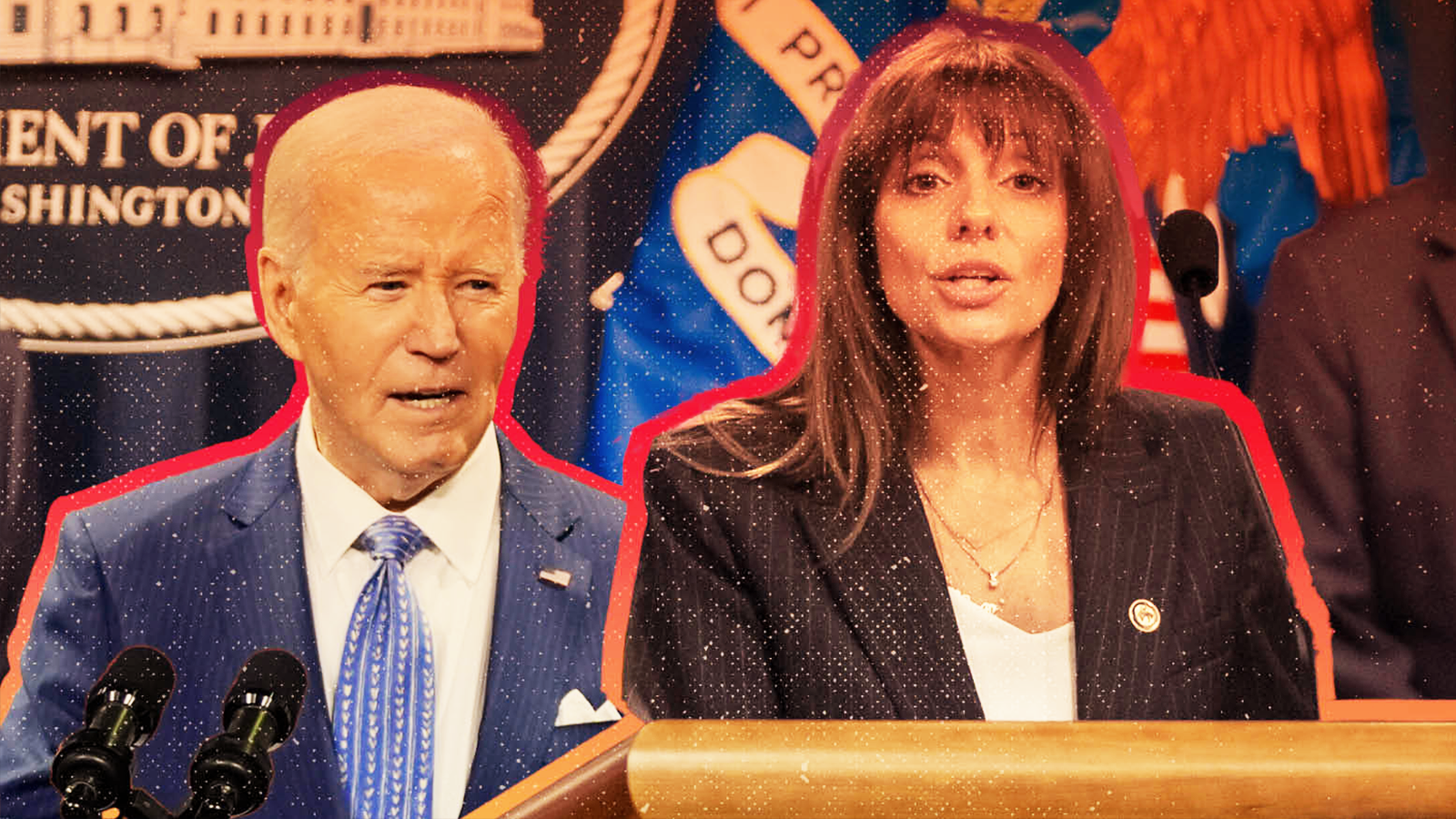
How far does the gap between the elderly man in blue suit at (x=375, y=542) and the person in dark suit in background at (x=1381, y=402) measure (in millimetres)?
1291

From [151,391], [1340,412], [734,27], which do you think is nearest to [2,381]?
[151,391]

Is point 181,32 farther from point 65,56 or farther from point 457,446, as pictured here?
point 457,446

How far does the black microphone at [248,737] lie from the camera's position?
211cm

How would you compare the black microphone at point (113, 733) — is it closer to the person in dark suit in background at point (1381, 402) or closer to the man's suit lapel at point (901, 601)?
the man's suit lapel at point (901, 601)

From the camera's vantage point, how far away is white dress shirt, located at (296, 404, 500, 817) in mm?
2496

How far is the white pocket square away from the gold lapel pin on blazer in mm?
919

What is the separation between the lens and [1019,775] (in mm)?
2258

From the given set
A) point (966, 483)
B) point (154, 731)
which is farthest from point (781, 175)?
point (154, 731)

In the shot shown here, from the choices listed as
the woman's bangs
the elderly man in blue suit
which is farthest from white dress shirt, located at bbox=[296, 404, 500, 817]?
the woman's bangs

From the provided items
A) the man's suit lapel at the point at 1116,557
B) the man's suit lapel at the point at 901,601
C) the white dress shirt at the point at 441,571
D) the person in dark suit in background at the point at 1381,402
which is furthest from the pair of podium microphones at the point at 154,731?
the person in dark suit in background at the point at 1381,402

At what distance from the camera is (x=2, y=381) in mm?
2598

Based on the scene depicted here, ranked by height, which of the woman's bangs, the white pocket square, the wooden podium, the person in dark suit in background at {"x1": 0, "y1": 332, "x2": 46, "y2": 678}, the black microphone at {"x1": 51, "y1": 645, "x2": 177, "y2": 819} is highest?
the woman's bangs

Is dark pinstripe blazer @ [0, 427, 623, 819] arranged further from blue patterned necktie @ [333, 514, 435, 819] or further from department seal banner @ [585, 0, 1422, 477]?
department seal banner @ [585, 0, 1422, 477]

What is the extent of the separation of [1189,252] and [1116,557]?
59 centimetres
